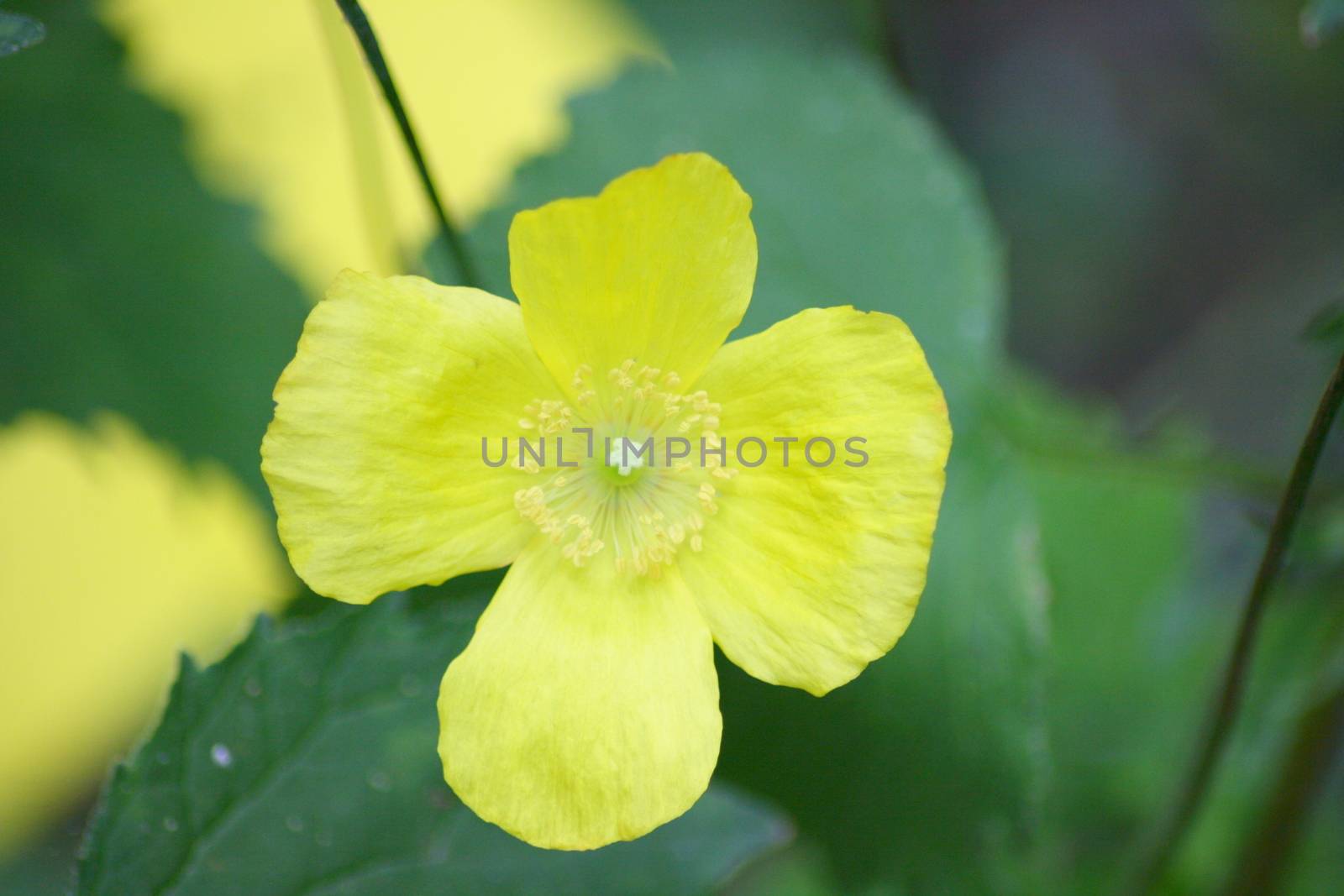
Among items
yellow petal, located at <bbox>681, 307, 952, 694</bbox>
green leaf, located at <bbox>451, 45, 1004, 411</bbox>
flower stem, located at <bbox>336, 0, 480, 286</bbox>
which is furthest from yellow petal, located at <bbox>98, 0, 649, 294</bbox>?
yellow petal, located at <bbox>681, 307, 952, 694</bbox>

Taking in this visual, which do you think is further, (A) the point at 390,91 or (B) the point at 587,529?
(B) the point at 587,529

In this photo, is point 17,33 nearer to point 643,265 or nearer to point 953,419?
point 643,265

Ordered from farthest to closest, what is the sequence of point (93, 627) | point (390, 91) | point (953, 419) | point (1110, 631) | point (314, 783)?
point (93, 627)
point (1110, 631)
point (953, 419)
point (314, 783)
point (390, 91)

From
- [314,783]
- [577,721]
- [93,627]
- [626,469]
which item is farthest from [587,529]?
[93,627]

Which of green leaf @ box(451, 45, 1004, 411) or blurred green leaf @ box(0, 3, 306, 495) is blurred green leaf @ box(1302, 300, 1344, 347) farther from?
blurred green leaf @ box(0, 3, 306, 495)

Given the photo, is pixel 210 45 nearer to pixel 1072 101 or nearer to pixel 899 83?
pixel 899 83

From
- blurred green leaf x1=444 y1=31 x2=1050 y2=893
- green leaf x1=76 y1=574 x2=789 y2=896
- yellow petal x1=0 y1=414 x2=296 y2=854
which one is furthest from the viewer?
yellow petal x1=0 y1=414 x2=296 y2=854

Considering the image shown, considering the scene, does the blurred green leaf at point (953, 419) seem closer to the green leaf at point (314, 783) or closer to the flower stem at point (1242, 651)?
the flower stem at point (1242, 651)

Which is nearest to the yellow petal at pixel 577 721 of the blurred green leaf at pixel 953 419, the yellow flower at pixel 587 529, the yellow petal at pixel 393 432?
the yellow flower at pixel 587 529
